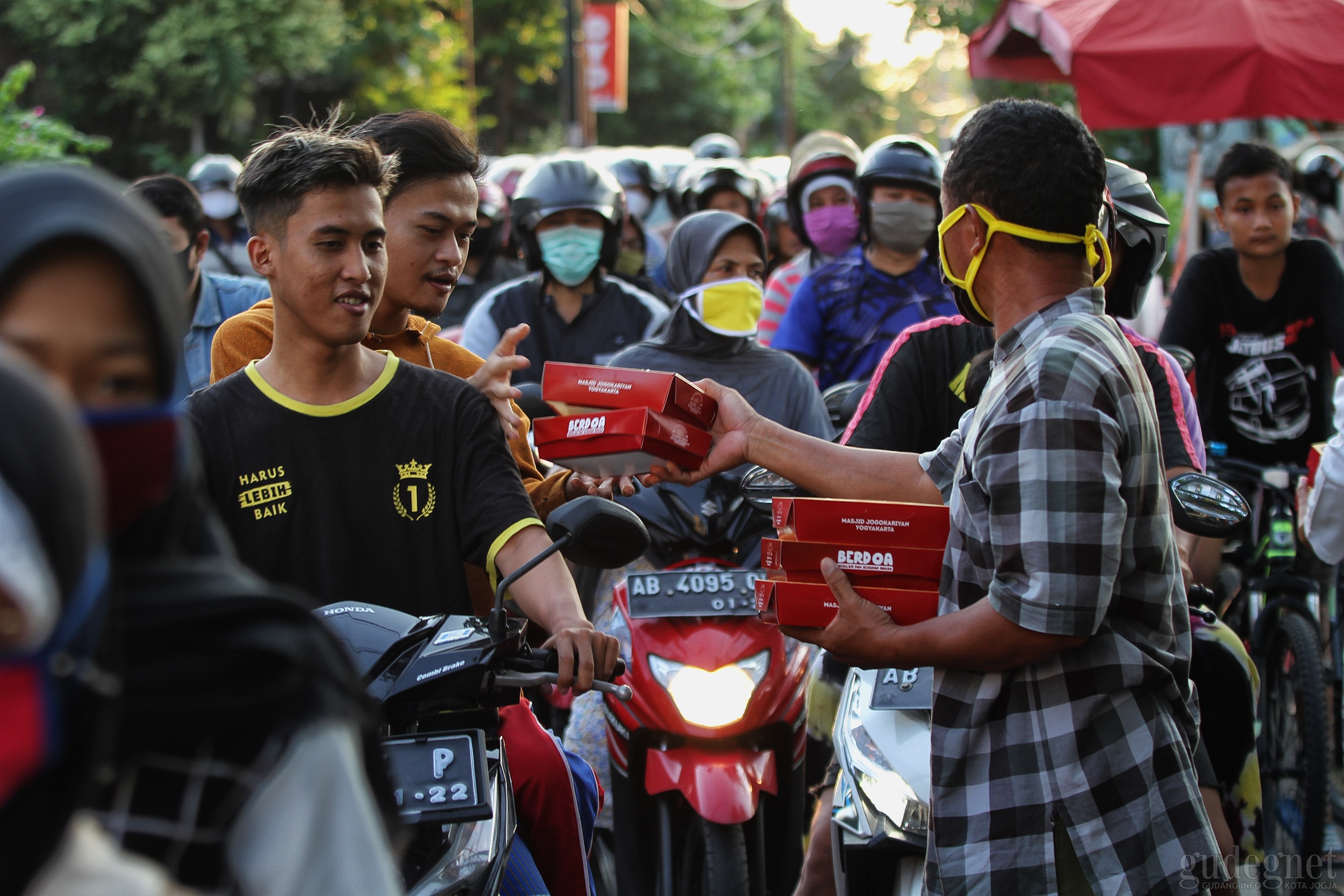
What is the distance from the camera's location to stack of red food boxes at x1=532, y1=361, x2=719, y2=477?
3.06 meters

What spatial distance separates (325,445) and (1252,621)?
3.92 metres

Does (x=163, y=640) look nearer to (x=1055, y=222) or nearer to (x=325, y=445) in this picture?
(x=325, y=445)

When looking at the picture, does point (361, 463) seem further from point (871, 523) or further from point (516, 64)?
point (516, 64)

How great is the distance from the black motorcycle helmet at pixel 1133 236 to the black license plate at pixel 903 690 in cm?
132

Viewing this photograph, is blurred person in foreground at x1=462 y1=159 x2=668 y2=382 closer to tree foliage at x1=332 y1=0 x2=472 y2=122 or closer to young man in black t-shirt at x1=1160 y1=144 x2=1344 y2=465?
young man in black t-shirt at x1=1160 y1=144 x2=1344 y2=465

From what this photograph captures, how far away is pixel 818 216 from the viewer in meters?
7.59

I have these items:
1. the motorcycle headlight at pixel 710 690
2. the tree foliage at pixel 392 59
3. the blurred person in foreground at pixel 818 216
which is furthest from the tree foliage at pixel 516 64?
the motorcycle headlight at pixel 710 690

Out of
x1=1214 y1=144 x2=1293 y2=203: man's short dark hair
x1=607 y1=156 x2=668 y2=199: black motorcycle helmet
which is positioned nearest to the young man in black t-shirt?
x1=1214 y1=144 x2=1293 y2=203: man's short dark hair

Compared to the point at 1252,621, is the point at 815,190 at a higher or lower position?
higher

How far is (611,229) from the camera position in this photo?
249 inches

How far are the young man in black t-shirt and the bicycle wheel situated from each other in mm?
1067

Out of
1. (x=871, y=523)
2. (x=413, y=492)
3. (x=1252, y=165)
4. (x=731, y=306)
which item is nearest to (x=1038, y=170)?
(x=871, y=523)

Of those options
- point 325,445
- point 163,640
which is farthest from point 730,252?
point 163,640

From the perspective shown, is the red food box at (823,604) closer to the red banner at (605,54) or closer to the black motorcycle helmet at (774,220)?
the black motorcycle helmet at (774,220)
